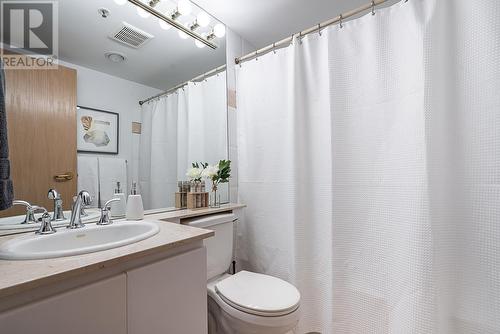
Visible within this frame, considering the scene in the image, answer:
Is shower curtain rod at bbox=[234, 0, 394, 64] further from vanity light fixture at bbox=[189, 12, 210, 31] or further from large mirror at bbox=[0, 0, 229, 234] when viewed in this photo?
vanity light fixture at bbox=[189, 12, 210, 31]

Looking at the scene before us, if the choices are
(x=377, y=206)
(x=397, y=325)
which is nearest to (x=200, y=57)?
(x=377, y=206)

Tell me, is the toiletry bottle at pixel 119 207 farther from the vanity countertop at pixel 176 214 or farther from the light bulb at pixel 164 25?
the light bulb at pixel 164 25

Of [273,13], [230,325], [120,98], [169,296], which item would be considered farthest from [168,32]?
[230,325]

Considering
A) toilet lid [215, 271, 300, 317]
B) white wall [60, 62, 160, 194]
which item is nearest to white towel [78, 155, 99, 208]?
white wall [60, 62, 160, 194]

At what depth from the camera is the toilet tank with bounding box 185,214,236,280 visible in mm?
1350

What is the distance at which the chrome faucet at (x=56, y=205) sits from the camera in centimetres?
100

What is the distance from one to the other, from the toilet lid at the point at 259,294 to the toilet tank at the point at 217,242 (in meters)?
0.12

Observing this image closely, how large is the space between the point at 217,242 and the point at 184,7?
150 cm

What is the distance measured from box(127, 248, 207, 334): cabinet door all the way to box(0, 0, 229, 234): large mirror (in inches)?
21.9

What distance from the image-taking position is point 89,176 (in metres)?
1.13

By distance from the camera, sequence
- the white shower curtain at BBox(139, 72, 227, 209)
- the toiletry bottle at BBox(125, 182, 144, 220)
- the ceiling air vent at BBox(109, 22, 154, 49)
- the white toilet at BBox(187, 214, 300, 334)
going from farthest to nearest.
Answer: the white shower curtain at BBox(139, 72, 227, 209)
the ceiling air vent at BBox(109, 22, 154, 49)
the toiletry bottle at BBox(125, 182, 144, 220)
the white toilet at BBox(187, 214, 300, 334)

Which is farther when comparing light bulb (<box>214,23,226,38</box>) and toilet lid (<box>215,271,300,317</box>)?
light bulb (<box>214,23,226,38</box>)

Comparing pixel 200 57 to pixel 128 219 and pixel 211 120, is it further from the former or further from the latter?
pixel 128 219

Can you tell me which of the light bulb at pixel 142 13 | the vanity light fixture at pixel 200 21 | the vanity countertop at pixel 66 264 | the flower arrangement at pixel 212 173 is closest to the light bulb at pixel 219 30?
the vanity light fixture at pixel 200 21
